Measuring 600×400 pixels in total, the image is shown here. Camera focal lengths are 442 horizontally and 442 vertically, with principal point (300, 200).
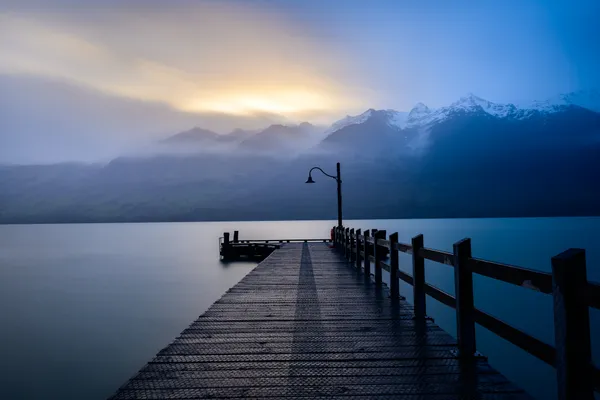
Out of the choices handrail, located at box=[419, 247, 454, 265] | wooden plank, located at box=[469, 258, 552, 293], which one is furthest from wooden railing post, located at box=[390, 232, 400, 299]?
wooden plank, located at box=[469, 258, 552, 293]

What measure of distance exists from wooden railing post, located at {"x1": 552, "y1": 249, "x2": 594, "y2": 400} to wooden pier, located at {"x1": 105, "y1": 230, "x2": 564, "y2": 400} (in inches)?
30.0

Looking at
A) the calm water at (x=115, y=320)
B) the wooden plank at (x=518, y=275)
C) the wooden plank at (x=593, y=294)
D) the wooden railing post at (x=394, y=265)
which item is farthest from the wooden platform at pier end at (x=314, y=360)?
the calm water at (x=115, y=320)

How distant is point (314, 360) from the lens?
4699mm

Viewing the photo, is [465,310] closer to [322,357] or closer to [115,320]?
[322,357]

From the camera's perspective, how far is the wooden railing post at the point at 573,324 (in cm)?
284

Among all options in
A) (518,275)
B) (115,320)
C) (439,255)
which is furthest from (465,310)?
(115,320)

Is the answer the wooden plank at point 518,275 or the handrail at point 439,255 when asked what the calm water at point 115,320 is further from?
the wooden plank at point 518,275

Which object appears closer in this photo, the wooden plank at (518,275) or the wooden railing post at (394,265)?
the wooden plank at (518,275)

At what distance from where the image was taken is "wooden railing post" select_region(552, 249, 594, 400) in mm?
2844

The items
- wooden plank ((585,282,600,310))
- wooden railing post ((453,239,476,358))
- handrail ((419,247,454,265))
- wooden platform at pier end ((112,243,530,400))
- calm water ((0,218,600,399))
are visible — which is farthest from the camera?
calm water ((0,218,600,399))

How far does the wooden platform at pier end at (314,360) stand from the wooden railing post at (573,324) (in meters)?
0.76

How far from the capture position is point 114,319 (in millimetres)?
19562

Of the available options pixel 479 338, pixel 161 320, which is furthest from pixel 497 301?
pixel 161 320

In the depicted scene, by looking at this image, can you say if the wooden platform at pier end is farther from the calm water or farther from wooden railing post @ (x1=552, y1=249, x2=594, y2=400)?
the calm water
